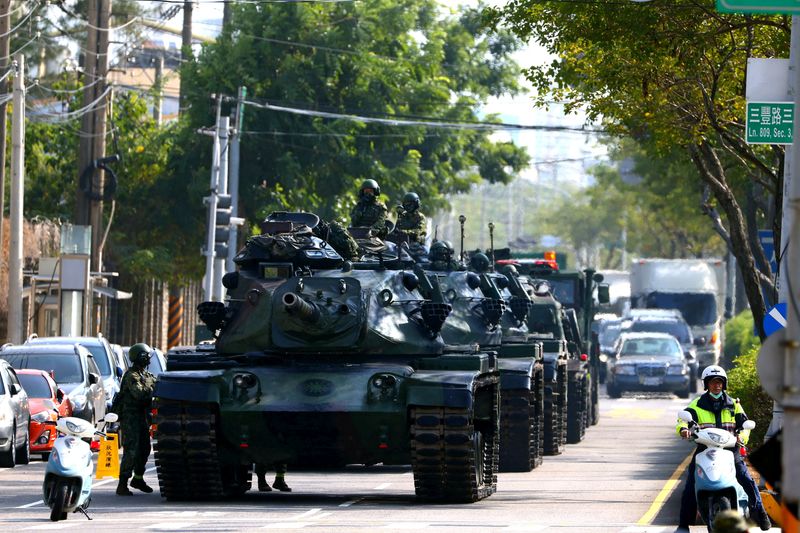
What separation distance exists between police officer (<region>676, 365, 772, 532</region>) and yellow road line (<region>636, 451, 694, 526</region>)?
1.46 meters

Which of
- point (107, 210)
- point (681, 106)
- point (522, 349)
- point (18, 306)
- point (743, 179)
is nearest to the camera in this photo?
point (522, 349)

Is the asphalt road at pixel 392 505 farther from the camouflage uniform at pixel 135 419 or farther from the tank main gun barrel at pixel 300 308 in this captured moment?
the tank main gun barrel at pixel 300 308

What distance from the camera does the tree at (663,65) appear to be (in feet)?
74.3

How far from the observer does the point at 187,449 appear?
56.6 feet

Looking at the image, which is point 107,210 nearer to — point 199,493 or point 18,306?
point 18,306

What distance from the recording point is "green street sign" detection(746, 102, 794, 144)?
1877 centimetres

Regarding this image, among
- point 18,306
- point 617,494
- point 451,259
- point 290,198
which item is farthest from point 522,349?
point 290,198

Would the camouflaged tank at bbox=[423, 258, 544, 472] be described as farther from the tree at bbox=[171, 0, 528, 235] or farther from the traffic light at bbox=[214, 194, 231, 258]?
the tree at bbox=[171, 0, 528, 235]

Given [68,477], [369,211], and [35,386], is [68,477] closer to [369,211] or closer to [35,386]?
[369,211]

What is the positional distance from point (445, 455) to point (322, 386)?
127 centimetres

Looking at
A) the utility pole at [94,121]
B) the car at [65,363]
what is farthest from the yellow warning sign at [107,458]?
the utility pole at [94,121]

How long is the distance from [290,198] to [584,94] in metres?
19.4

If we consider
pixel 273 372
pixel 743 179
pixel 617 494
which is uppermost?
pixel 743 179

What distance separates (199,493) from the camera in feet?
58.6
